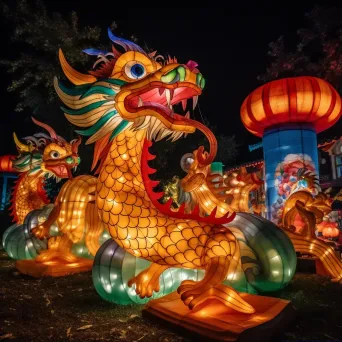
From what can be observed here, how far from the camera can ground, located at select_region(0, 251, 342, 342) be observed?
243cm

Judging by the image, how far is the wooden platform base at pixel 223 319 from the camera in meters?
2.09

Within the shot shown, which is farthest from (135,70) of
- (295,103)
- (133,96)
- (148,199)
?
(295,103)

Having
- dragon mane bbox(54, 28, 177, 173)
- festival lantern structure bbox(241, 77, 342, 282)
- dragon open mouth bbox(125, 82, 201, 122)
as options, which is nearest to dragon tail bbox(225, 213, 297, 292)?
dragon open mouth bbox(125, 82, 201, 122)

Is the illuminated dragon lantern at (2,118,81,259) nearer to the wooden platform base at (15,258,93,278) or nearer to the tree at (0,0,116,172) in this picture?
the wooden platform base at (15,258,93,278)

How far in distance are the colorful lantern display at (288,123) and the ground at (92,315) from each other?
3.71 metres

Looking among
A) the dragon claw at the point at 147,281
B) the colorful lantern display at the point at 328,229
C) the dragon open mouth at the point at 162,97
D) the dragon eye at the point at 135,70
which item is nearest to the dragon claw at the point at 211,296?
the dragon claw at the point at 147,281

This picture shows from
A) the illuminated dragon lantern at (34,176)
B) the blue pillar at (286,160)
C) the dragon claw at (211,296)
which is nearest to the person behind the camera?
the dragon claw at (211,296)

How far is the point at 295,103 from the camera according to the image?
7043 mm

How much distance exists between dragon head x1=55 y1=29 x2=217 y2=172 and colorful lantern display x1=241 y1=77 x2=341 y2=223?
15.7ft

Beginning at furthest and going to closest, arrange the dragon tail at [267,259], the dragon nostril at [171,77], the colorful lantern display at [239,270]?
1. the dragon tail at [267,259]
2. the colorful lantern display at [239,270]
3. the dragon nostril at [171,77]

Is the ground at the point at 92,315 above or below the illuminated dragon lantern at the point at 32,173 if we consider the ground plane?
below

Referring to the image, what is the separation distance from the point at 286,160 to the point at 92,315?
6142 millimetres

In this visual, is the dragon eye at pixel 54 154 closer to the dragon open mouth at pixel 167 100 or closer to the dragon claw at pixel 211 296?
the dragon open mouth at pixel 167 100

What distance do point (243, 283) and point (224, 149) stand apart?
411 inches
